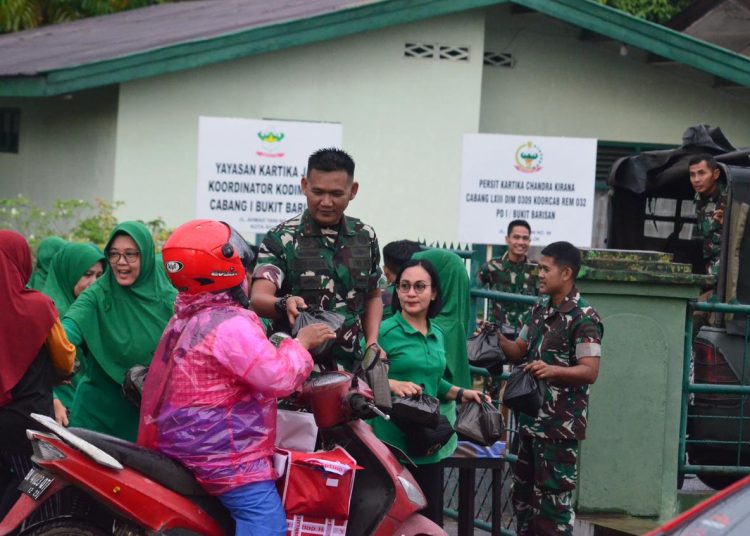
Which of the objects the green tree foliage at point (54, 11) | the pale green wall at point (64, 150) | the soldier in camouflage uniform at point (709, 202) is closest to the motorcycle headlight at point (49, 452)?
the soldier in camouflage uniform at point (709, 202)

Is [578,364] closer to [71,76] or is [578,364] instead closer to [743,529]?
[743,529]

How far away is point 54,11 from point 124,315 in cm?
2021

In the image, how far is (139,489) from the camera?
5059 mm

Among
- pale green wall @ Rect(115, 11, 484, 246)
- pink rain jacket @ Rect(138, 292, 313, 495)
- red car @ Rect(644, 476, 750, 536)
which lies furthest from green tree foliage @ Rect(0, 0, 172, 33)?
red car @ Rect(644, 476, 750, 536)

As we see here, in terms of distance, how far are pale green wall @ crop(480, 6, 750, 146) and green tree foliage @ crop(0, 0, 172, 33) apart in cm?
1043

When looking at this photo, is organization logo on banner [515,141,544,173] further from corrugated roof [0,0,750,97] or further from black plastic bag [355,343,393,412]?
black plastic bag [355,343,393,412]

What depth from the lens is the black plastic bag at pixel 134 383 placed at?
20.4ft

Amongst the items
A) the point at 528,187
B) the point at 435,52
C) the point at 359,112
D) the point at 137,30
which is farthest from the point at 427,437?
the point at 137,30

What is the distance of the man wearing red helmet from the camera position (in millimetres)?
5156

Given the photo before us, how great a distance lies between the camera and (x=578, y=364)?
280 inches

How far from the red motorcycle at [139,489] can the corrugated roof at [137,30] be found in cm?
967

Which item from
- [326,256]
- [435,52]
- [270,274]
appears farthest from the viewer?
[435,52]

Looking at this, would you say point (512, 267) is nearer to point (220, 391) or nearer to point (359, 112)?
point (359, 112)

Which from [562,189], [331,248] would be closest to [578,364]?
[331,248]
